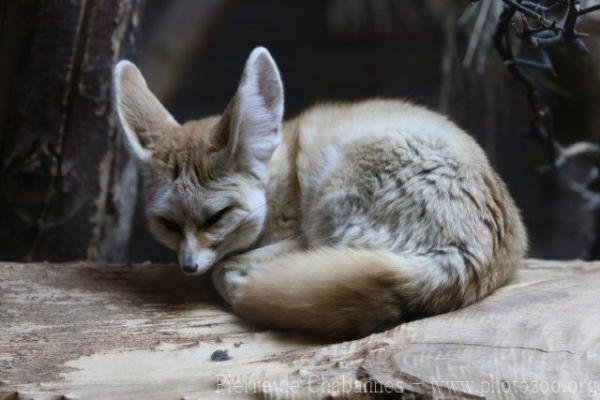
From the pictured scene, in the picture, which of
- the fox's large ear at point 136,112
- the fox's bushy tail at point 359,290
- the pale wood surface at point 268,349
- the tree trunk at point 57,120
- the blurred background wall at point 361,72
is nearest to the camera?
the pale wood surface at point 268,349

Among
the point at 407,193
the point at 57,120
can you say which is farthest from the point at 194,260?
the point at 57,120

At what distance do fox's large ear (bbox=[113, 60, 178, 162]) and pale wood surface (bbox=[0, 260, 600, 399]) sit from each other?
1.73 ft

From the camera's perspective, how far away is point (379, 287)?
2213mm

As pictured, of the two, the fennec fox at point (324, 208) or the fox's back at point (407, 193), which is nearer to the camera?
the fennec fox at point (324, 208)

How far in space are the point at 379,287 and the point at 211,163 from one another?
0.75 meters

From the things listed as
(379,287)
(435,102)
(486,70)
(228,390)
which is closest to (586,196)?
(486,70)

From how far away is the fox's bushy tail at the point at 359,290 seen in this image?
7.25ft

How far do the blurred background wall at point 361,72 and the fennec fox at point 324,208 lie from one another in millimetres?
1069

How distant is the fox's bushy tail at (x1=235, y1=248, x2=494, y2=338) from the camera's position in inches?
87.0

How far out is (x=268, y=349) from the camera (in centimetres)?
223

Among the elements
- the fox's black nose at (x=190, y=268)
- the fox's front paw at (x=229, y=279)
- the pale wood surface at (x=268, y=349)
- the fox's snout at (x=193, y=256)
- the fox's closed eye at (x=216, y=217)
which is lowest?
the pale wood surface at (x=268, y=349)

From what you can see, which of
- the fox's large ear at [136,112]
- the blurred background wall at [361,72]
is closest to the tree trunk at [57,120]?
the blurred background wall at [361,72]

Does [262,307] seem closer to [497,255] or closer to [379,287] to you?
[379,287]

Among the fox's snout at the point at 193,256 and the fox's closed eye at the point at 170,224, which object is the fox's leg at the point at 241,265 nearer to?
the fox's snout at the point at 193,256
